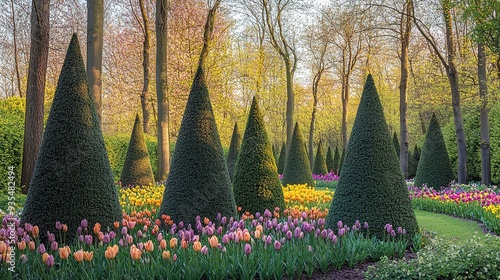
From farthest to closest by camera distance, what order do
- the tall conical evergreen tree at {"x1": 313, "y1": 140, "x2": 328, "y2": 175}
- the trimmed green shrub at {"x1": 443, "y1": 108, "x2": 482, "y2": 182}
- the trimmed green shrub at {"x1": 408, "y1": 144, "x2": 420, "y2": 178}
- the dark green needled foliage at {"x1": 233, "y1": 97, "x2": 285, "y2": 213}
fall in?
the tall conical evergreen tree at {"x1": 313, "y1": 140, "x2": 328, "y2": 175} < the trimmed green shrub at {"x1": 408, "y1": 144, "x2": 420, "y2": 178} < the trimmed green shrub at {"x1": 443, "y1": 108, "x2": 482, "y2": 182} < the dark green needled foliage at {"x1": 233, "y1": 97, "x2": 285, "y2": 213}

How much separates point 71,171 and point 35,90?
6.12 metres

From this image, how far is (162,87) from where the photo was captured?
49.2 feet

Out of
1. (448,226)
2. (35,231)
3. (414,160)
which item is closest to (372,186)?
(448,226)

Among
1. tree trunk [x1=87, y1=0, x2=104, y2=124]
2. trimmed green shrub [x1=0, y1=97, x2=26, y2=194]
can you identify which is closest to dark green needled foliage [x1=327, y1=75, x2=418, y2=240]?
tree trunk [x1=87, y1=0, x2=104, y2=124]

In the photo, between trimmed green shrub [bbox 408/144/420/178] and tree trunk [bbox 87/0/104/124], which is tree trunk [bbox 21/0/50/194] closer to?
tree trunk [bbox 87/0/104/124]

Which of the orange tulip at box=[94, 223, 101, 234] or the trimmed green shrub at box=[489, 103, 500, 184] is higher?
the trimmed green shrub at box=[489, 103, 500, 184]

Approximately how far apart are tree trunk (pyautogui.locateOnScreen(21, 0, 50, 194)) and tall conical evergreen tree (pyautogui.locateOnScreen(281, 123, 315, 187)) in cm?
828

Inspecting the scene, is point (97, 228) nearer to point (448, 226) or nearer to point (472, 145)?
point (448, 226)

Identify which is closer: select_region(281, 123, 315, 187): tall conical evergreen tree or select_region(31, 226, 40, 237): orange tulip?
select_region(31, 226, 40, 237): orange tulip

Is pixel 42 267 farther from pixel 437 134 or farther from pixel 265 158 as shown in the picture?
pixel 437 134

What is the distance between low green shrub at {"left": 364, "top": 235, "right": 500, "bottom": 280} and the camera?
4.61 metres

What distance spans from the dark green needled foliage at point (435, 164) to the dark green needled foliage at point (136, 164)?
349 inches

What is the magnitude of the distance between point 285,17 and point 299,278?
2307cm

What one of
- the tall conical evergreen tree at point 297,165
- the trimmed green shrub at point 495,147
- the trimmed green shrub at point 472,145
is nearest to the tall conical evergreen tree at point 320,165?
the trimmed green shrub at point 472,145
